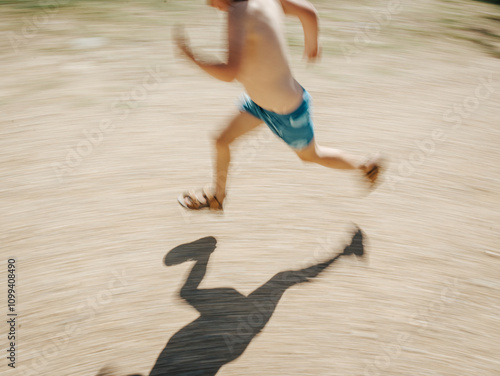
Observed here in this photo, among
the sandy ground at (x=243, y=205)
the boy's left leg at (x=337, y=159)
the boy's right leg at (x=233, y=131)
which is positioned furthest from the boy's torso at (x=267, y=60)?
the sandy ground at (x=243, y=205)

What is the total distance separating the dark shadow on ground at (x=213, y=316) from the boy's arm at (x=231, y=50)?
47.6 inches

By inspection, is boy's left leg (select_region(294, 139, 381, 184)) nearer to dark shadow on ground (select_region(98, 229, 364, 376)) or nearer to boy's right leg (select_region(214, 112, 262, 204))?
boy's right leg (select_region(214, 112, 262, 204))

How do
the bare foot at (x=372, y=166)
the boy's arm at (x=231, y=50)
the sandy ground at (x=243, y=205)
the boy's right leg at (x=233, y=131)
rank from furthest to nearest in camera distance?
the bare foot at (x=372, y=166), the boy's right leg at (x=233, y=131), the sandy ground at (x=243, y=205), the boy's arm at (x=231, y=50)

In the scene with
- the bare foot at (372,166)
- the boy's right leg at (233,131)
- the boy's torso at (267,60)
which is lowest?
the bare foot at (372,166)

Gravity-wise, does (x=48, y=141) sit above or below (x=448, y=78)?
below

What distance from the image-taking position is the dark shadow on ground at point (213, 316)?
2.33 metres

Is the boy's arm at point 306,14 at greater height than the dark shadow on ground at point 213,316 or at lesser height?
greater

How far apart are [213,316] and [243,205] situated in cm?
105

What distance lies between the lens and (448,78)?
5.38 meters

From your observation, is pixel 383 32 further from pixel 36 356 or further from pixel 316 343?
pixel 36 356

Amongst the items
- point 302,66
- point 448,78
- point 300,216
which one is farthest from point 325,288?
point 448,78

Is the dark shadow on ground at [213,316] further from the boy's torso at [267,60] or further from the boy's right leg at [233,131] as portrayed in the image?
the boy's torso at [267,60]

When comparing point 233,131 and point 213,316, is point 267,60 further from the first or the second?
point 213,316

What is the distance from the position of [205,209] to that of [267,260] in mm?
661
